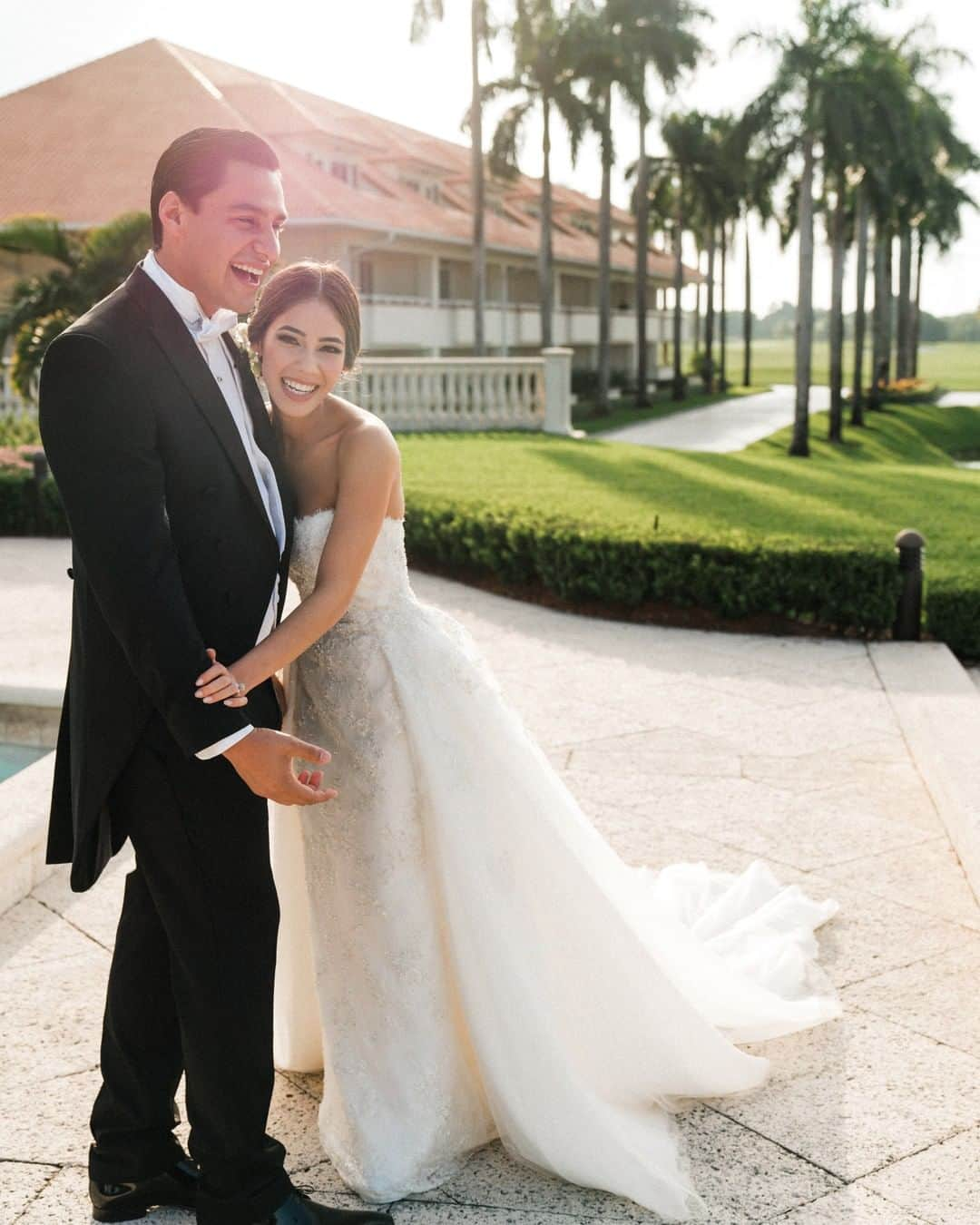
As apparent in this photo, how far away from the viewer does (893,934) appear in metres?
4.62

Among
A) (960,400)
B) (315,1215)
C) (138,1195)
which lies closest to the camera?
(315,1215)

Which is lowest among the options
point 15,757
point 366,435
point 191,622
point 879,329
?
point 15,757

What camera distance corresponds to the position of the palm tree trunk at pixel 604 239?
35750mm

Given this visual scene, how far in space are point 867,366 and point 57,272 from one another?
97595 mm

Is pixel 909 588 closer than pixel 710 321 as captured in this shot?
Yes

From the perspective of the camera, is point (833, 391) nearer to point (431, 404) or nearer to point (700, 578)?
point (431, 404)

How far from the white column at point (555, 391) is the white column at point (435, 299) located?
13.7 metres

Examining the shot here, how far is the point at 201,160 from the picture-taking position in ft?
8.43

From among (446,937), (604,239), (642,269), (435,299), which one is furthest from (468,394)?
(642,269)

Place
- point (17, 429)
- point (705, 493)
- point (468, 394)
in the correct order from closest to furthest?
point (705, 493), point (17, 429), point (468, 394)

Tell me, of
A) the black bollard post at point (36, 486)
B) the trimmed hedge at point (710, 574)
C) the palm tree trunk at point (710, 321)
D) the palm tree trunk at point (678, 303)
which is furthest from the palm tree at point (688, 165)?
the trimmed hedge at point (710, 574)

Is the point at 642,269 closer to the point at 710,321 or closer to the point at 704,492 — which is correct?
the point at 710,321

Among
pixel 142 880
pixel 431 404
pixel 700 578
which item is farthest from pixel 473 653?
pixel 431 404

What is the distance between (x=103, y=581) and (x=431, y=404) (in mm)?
21150
